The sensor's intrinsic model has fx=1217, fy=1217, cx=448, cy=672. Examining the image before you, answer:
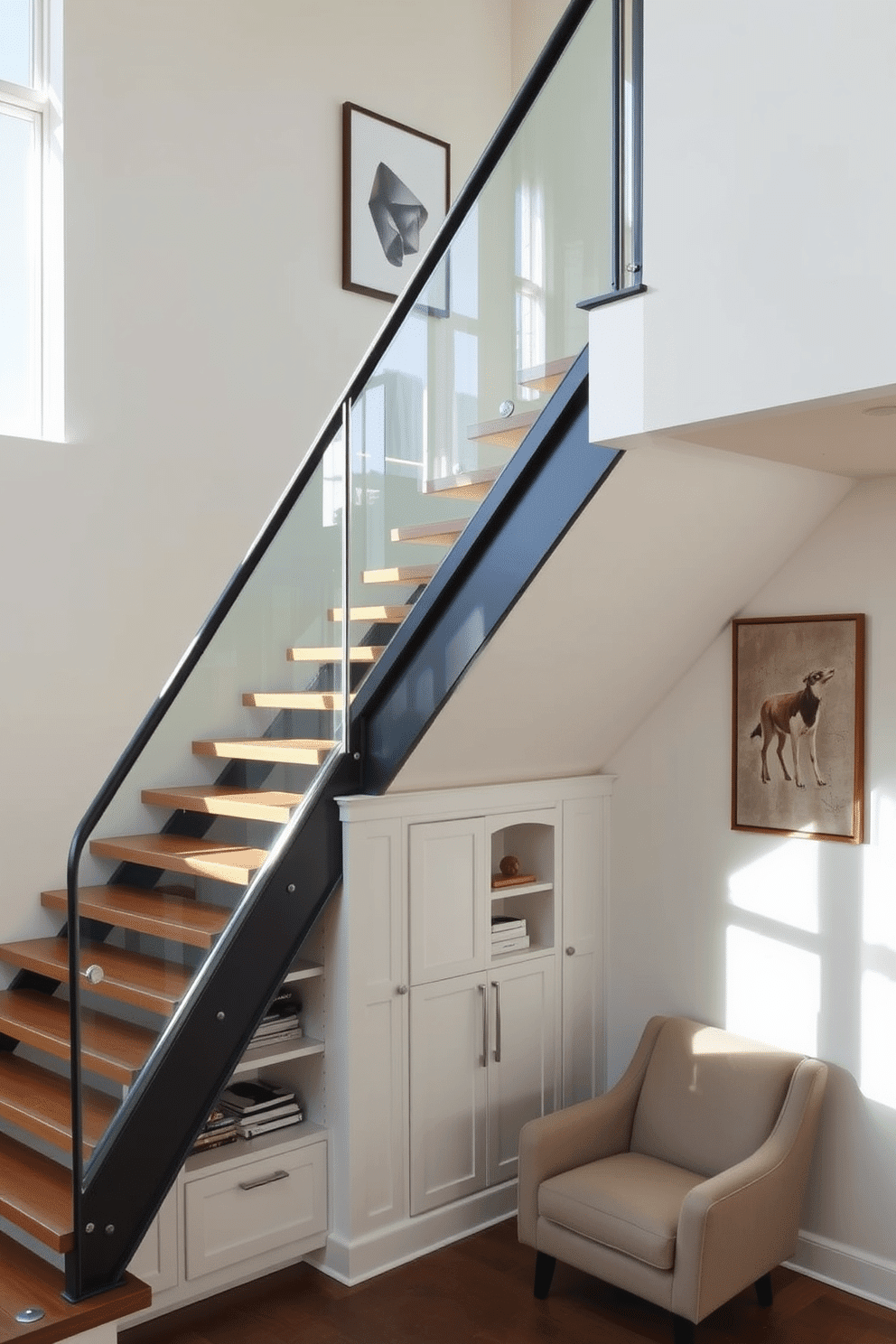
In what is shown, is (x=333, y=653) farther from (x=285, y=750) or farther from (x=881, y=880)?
(x=881, y=880)

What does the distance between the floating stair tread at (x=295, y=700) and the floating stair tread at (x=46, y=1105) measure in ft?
3.40

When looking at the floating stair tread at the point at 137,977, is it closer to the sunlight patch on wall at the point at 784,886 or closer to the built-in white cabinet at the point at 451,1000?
the built-in white cabinet at the point at 451,1000

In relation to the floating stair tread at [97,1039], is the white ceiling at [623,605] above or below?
above

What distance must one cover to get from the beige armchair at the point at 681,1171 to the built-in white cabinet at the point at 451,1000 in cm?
40

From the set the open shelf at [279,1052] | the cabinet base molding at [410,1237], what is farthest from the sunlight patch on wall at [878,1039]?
the open shelf at [279,1052]

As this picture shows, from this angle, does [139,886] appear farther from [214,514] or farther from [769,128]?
[769,128]

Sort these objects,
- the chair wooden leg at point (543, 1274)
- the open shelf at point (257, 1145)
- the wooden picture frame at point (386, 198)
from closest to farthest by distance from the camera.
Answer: the open shelf at point (257, 1145) < the chair wooden leg at point (543, 1274) < the wooden picture frame at point (386, 198)

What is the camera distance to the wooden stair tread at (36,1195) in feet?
10.1

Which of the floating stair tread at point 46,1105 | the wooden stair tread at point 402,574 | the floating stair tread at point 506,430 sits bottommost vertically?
the floating stair tread at point 46,1105

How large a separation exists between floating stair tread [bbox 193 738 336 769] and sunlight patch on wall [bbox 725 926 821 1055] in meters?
1.59

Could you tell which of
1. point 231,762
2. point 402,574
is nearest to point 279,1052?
point 231,762

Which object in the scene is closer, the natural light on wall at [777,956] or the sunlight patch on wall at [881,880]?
the sunlight patch on wall at [881,880]

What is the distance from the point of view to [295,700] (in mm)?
3756

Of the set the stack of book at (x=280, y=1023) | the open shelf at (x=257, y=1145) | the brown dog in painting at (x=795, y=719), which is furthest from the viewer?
the brown dog in painting at (x=795, y=719)
